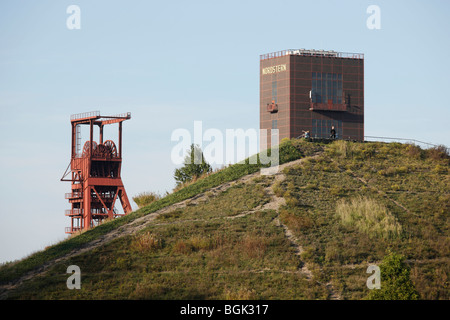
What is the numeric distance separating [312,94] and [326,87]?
7.16ft

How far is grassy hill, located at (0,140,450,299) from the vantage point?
119 feet

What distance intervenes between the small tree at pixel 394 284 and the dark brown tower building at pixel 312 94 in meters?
39.6

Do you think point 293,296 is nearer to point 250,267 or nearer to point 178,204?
point 250,267

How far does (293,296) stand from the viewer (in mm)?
34750

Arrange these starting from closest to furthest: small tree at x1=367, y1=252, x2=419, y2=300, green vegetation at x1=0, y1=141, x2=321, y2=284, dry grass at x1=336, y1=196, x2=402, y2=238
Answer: small tree at x1=367, y1=252, x2=419, y2=300
green vegetation at x1=0, y1=141, x2=321, y2=284
dry grass at x1=336, y1=196, x2=402, y2=238

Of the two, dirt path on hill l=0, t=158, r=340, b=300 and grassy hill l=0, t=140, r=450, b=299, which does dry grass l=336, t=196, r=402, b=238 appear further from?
dirt path on hill l=0, t=158, r=340, b=300

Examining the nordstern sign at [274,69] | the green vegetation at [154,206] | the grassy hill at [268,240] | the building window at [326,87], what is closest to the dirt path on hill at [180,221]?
the grassy hill at [268,240]

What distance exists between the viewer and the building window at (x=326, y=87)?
2913 inches

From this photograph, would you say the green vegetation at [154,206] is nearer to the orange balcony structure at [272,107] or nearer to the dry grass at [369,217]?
the orange balcony structure at [272,107]

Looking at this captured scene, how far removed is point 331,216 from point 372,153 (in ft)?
61.5

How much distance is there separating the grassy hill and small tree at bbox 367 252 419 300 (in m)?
1.80

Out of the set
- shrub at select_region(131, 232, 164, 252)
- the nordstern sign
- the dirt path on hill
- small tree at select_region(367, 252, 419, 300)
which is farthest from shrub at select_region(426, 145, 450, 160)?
shrub at select_region(131, 232, 164, 252)

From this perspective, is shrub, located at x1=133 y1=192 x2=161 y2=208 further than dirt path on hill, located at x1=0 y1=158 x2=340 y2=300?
Yes
